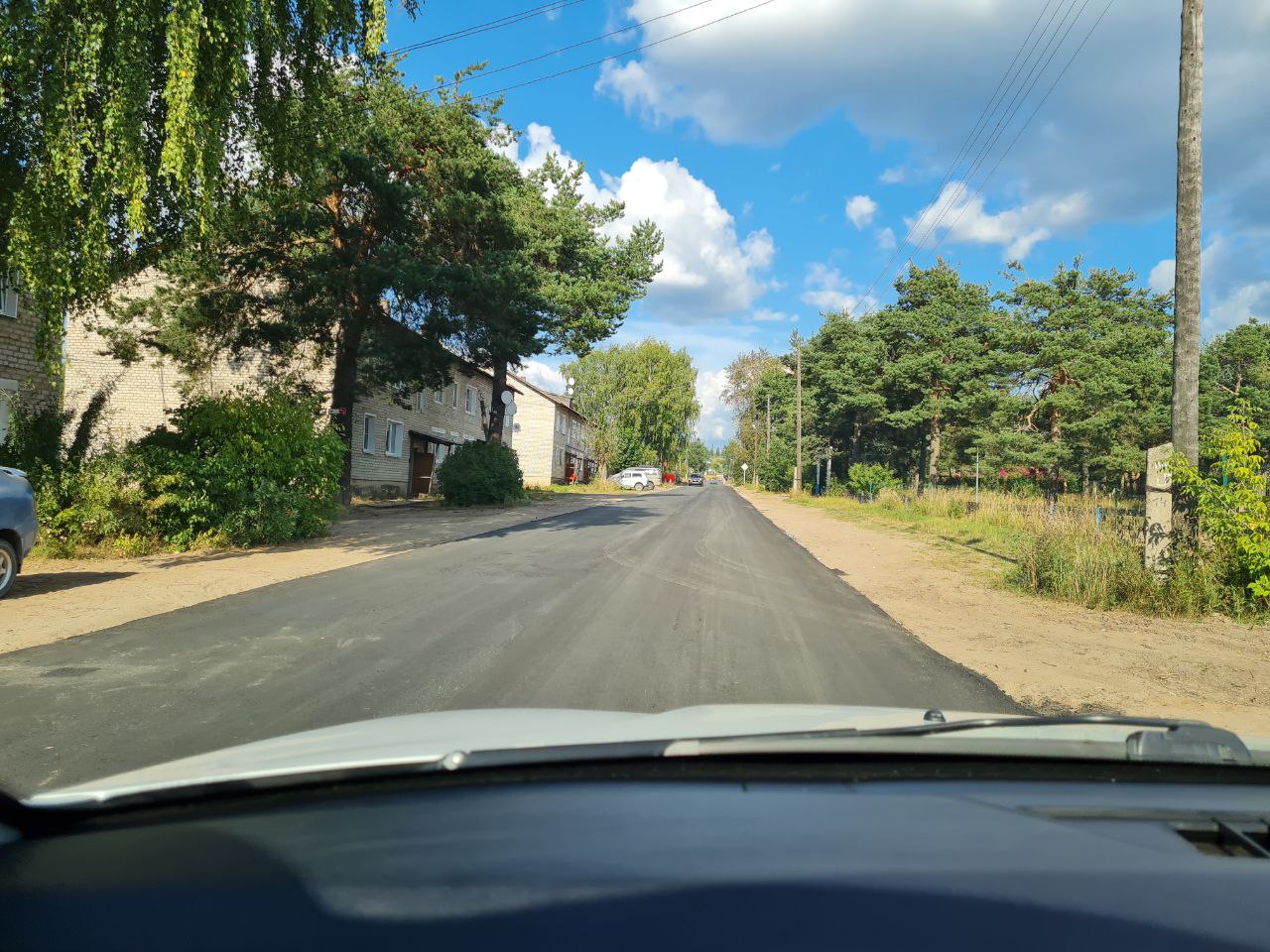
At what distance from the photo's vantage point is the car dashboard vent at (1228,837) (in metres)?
1.40

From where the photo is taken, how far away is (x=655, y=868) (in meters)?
1.25

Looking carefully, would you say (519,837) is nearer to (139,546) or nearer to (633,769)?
(633,769)

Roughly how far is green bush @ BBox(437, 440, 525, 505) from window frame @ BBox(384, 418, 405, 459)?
5.94 meters

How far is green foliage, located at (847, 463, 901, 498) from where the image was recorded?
36.2 meters

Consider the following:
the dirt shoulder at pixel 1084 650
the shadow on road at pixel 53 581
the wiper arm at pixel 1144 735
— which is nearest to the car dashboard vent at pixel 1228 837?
the wiper arm at pixel 1144 735

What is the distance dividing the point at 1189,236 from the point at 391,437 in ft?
91.2

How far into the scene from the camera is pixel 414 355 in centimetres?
2048

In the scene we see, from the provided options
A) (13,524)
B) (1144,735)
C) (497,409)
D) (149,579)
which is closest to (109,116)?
(13,524)

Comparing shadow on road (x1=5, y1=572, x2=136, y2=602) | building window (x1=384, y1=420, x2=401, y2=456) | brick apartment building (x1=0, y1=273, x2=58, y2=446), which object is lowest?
shadow on road (x1=5, y1=572, x2=136, y2=602)

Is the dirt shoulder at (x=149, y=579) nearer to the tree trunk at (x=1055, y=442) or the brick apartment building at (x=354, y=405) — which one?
the brick apartment building at (x=354, y=405)

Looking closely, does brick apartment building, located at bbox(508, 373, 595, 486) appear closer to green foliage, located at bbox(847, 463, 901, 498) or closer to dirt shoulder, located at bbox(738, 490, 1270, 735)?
green foliage, located at bbox(847, 463, 901, 498)

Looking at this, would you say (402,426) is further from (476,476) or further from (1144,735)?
(1144,735)

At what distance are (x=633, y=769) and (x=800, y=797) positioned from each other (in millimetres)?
376

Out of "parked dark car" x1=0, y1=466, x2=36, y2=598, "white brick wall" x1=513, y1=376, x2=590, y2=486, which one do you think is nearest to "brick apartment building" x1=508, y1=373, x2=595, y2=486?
"white brick wall" x1=513, y1=376, x2=590, y2=486
